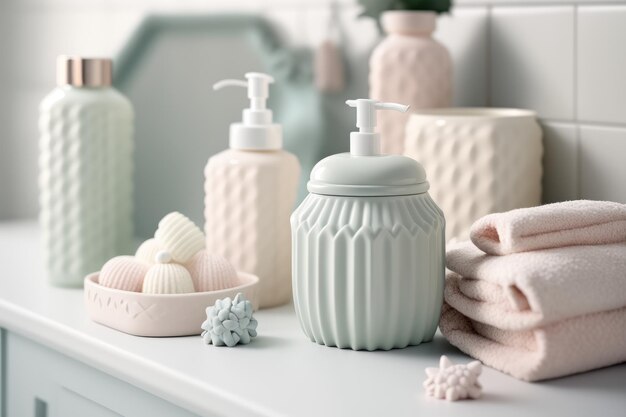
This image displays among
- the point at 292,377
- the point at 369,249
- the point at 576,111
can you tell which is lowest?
the point at 292,377

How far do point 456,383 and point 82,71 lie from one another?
66cm

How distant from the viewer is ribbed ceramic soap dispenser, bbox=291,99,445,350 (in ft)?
2.69

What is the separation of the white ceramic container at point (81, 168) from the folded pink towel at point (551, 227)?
0.53 meters

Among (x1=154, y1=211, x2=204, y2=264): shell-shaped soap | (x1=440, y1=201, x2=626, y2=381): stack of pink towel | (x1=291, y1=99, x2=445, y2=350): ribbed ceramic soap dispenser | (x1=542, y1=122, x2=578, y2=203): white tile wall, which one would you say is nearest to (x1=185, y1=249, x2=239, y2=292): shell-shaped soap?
(x1=154, y1=211, x2=204, y2=264): shell-shaped soap

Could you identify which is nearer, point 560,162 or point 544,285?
point 544,285

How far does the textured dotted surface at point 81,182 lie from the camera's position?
117 centimetres

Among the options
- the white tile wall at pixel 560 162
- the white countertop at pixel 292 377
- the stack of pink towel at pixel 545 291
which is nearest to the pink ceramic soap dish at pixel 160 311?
the white countertop at pixel 292 377

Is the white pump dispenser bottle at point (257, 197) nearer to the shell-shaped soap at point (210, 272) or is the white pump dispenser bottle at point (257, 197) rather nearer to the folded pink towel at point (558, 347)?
the shell-shaped soap at point (210, 272)

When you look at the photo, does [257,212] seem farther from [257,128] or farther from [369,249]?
[369,249]

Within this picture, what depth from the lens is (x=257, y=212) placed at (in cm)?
107

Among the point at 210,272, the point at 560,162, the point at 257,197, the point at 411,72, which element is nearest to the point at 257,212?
the point at 257,197

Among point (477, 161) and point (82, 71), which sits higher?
point (82, 71)

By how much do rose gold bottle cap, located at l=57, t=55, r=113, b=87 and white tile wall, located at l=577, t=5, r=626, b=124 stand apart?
0.57m

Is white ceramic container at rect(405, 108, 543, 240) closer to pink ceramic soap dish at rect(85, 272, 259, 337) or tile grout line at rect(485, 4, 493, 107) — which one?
tile grout line at rect(485, 4, 493, 107)
